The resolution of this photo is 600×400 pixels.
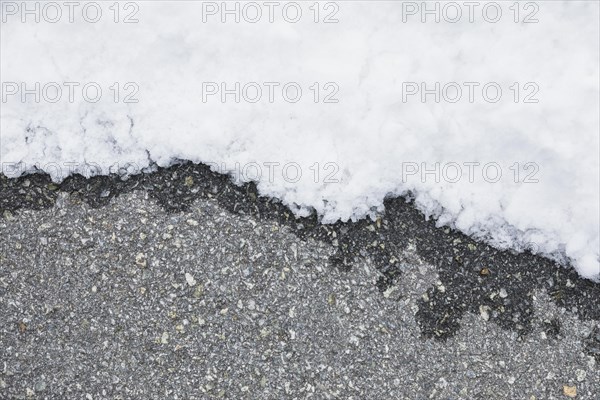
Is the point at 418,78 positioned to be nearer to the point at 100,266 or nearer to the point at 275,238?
the point at 275,238

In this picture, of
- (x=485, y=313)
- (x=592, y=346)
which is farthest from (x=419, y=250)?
(x=592, y=346)

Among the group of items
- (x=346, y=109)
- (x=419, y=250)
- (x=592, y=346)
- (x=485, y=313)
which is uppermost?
(x=346, y=109)

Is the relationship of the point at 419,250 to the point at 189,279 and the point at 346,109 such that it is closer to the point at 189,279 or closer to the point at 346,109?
the point at 346,109

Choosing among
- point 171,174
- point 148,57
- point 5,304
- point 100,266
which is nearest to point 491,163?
point 171,174

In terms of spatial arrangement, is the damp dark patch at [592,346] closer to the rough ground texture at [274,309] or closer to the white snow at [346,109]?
the rough ground texture at [274,309]

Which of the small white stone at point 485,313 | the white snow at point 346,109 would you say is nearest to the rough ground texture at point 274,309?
the small white stone at point 485,313

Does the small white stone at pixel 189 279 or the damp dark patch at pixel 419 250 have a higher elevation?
the damp dark patch at pixel 419 250
